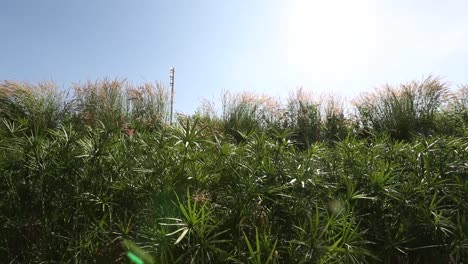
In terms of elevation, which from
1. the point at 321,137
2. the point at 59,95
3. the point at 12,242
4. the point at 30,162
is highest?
the point at 59,95

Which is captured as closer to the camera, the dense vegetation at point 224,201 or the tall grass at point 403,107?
the dense vegetation at point 224,201

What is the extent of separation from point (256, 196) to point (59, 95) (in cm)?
562

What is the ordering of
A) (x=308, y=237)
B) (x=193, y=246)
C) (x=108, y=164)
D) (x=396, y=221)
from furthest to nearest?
(x=108, y=164) → (x=396, y=221) → (x=308, y=237) → (x=193, y=246)

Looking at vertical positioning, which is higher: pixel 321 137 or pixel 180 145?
pixel 321 137

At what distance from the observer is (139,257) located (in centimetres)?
181

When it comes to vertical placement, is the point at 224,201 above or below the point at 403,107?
below

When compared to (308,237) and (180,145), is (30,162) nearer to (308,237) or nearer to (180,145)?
(180,145)

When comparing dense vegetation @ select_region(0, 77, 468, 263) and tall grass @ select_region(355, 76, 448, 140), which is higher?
tall grass @ select_region(355, 76, 448, 140)

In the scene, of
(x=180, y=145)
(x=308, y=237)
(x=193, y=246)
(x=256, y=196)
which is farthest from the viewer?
(x=180, y=145)

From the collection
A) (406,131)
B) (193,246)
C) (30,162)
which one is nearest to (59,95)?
(30,162)

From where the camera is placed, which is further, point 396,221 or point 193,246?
point 396,221

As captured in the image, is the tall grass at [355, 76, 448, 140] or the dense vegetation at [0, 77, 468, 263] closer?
the dense vegetation at [0, 77, 468, 263]

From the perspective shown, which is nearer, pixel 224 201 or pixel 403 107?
pixel 224 201

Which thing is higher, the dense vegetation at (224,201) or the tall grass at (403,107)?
the tall grass at (403,107)
